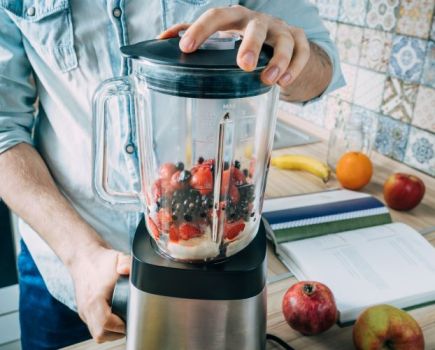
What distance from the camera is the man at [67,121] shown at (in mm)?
783

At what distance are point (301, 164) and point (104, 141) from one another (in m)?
0.77

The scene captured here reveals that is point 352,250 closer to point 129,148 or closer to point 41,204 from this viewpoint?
point 129,148

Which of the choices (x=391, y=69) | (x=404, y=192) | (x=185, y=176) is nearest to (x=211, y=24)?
(x=185, y=176)

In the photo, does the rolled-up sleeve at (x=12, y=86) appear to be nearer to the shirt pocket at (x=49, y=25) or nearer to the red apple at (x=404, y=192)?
the shirt pocket at (x=49, y=25)

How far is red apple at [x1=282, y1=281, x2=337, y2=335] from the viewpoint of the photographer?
2.22 feet

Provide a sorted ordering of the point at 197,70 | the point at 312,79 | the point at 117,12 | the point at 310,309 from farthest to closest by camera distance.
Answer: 1. the point at 312,79
2. the point at 117,12
3. the point at 310,309
4. the point at 197,70

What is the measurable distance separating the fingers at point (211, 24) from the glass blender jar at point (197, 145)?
1 cm

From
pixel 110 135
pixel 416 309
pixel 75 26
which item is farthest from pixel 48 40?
pixel 416 309

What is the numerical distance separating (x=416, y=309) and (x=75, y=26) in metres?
0.72

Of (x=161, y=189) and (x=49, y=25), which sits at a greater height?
(x=49, y=25)

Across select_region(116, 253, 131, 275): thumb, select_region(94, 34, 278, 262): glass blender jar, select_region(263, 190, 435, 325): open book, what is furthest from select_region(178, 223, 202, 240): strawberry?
select_region(263, 190, 435, 325): open book

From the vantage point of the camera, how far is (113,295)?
1.93 ft

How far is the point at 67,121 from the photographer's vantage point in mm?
875

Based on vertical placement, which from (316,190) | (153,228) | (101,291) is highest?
(153,228)
